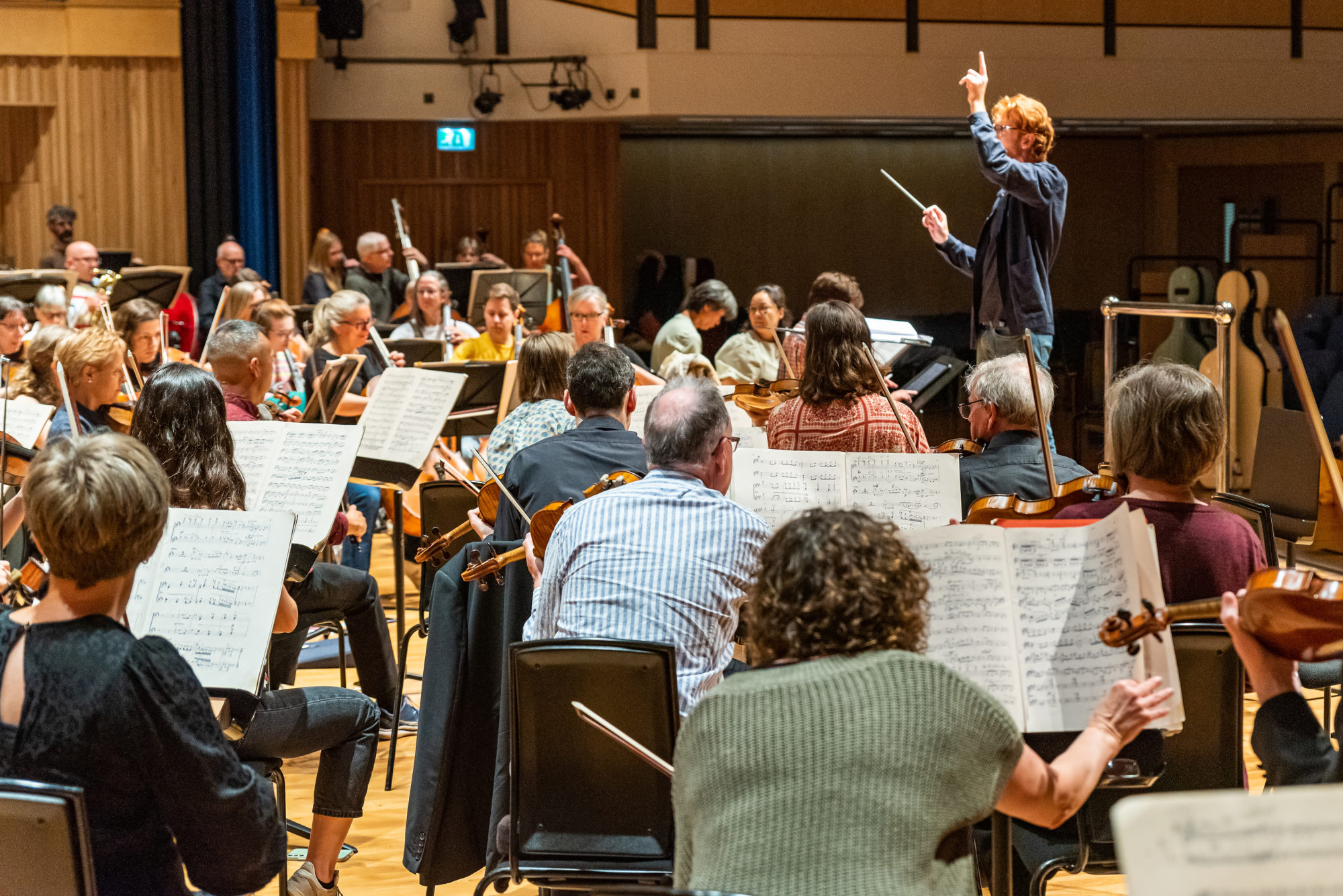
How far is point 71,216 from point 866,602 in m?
9.39

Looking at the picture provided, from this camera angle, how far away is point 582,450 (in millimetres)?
3098

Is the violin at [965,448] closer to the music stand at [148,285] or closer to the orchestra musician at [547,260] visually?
the music stand at [148,285]

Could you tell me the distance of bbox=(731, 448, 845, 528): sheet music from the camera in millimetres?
2770

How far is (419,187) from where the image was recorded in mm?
11391

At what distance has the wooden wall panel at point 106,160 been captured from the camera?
10250 mm

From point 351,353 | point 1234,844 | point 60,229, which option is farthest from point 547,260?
point 1234,844

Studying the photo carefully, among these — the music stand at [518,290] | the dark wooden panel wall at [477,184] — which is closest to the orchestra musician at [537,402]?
the music stand at [518,290]

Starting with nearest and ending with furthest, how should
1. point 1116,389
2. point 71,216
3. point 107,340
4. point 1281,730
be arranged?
point 1281,730, point 1116,389, point 107,340, point 71,216

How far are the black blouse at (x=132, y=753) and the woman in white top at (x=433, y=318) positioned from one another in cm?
538

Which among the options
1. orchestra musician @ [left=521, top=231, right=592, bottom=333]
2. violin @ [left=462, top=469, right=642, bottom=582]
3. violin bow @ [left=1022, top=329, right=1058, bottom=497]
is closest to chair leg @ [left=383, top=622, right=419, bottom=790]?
violin @ [left=462, top=469, right=642, bottom=582]

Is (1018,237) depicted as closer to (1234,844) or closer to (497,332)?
(497,332)

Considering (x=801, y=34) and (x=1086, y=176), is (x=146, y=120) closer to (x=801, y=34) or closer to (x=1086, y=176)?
(x=801, y=34)

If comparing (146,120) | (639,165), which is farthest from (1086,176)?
(146,120)

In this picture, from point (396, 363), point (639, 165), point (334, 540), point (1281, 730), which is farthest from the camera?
point (639, 165)
